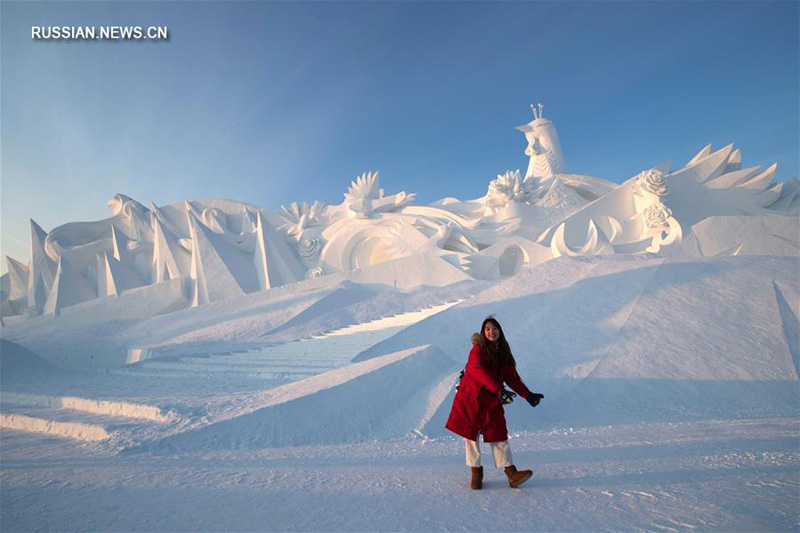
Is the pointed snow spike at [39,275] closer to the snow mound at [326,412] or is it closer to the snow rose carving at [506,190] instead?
the snow rose carving at [506,190]

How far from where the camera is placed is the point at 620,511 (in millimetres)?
2121

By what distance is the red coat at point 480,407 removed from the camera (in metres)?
2.43

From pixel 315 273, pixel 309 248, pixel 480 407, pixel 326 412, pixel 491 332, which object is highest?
pixel 309 248

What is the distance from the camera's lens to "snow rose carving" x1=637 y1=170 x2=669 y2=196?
13000 mm

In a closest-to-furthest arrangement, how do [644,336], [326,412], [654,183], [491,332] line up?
[491,332] → [326,412] → [644,336] → [654,183]

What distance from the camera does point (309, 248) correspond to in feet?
52.5

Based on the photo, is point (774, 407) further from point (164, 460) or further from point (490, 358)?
point (164, 460)

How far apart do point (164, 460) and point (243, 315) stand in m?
7.67

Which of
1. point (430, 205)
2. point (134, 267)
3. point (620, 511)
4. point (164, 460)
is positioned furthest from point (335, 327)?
point (134, 267)

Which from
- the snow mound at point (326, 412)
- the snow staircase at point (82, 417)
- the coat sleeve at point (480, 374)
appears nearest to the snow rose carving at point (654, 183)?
the snow mound at point (326, 412)

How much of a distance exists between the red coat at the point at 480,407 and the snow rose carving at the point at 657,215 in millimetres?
11962

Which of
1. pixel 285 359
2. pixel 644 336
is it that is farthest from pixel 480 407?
pixel 285 359

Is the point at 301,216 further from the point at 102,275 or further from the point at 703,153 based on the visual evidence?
the point at 703,153

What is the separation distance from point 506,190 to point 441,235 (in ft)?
9.45
